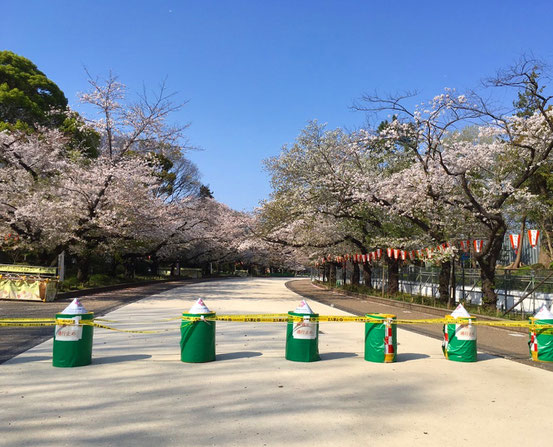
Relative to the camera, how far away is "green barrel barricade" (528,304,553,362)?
891 centimetres

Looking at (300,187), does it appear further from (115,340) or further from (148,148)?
(115,340)

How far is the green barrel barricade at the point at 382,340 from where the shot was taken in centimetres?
825

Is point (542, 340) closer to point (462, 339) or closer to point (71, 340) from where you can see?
point (462, 339)

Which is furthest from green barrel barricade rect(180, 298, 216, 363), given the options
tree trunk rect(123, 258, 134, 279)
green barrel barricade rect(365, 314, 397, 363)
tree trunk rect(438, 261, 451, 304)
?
tree trunk rect(123, 258, 134, 279)

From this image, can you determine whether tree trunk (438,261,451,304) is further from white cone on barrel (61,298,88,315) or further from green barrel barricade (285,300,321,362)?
white cone on barrel (61,298,88,315)

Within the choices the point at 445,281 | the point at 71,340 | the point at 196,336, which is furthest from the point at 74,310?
the point at 445,281

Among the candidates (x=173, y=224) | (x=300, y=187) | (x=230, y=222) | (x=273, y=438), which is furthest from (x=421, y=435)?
(x=230, y=222)

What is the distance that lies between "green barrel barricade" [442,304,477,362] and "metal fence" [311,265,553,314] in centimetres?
798

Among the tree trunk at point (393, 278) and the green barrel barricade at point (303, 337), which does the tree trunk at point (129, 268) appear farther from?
the green barrel barricade at point (303, 337)

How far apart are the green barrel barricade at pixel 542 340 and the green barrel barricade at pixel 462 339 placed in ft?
4.34

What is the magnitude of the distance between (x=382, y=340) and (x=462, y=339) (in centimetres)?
162

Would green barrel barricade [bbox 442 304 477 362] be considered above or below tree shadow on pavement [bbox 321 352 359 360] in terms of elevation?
above

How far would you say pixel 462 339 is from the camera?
8.68 m

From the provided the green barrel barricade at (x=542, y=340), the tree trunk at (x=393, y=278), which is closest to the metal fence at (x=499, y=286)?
the tree trunk at (x=393, y=278)
